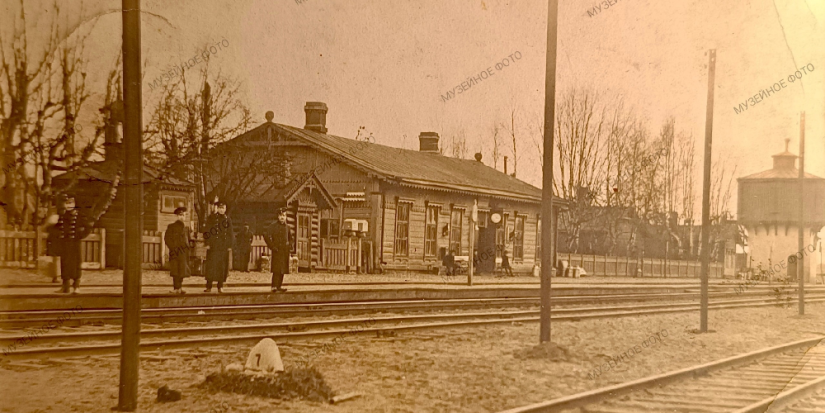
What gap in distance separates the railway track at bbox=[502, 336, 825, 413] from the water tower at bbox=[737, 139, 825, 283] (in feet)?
20.6

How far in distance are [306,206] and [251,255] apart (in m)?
1.97

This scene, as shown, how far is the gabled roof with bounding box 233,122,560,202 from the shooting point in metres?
18.9

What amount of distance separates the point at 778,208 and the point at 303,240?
11211mm

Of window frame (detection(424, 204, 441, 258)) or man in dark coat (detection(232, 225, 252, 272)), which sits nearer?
man in dark coat (detection(232, 225, 252, 272))

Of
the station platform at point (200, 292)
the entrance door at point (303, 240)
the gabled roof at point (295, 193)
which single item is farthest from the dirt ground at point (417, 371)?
the entrance door at point (303, 240)

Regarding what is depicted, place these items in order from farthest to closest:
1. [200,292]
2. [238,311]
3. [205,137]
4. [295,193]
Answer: [295,193] → [200,292] → [238,311] → [205,137]

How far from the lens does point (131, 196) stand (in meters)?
6.14

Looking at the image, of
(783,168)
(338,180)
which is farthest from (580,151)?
(338,180)

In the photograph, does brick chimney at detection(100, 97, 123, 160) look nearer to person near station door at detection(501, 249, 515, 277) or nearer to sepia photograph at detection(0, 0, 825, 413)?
sepia photograph at detection(0, 0, 825, 413)

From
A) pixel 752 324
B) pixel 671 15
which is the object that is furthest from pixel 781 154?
pixel 671 15

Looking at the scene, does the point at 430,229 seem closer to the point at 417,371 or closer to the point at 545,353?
the point at 545,353

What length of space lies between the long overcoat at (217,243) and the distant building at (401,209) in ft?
1.07

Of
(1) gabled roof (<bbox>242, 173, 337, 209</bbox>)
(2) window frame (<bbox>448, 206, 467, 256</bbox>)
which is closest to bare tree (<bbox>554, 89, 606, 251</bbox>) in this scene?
(2) window frame (<bbox>448, 206, 467, 256</bbox>)

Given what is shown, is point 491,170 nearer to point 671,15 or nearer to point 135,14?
point 671,15
